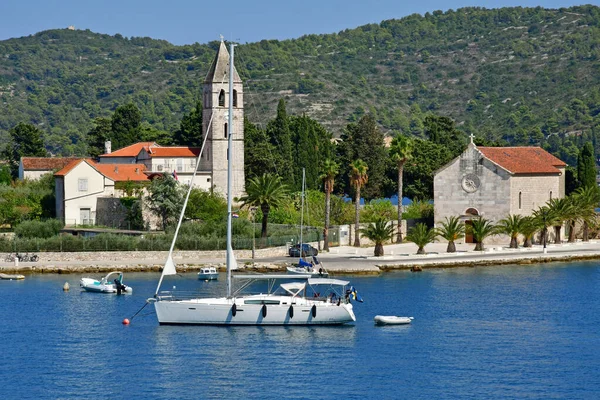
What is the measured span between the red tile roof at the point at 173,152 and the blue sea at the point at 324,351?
111 feet

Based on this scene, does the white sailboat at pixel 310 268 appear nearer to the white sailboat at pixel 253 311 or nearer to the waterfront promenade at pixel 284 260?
the waterfront promenade at pixel 284 260

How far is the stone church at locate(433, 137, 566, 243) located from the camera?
298 ft

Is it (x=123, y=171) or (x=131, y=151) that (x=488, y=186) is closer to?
(x=123, y=171)

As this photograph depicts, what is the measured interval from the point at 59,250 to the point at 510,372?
4222cm

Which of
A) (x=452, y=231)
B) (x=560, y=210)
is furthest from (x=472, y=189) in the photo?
(x=452, y=231)

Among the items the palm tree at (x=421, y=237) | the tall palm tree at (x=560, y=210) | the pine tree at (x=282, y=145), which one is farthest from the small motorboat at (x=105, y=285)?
the pine tree at (x=282, y=145)

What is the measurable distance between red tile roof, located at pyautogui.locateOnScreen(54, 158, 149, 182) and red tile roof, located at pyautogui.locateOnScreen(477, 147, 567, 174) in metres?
27.3

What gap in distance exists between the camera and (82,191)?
306ft

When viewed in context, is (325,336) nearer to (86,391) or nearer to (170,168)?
(86,391)

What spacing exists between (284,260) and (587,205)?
26.3 metres

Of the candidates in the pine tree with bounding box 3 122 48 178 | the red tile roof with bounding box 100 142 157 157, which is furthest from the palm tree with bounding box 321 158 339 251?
the pine tree with bounding box 3 122 48 178

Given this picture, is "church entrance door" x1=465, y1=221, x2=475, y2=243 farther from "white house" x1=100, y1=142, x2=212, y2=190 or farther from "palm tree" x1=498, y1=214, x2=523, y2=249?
"white house" x1=100, y1=142, x2=212, y2=190

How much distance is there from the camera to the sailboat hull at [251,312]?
5703cm

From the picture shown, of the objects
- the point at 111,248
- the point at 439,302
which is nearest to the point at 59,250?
the point at 111,248
